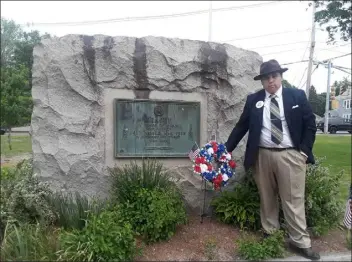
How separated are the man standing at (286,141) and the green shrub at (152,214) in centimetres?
109

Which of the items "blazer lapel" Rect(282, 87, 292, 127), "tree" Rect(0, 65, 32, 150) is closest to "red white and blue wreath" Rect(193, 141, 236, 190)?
"blazer lapel" Rect(282, 87, 292, 127)

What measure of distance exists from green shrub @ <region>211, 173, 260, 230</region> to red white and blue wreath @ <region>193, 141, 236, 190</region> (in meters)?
0.36

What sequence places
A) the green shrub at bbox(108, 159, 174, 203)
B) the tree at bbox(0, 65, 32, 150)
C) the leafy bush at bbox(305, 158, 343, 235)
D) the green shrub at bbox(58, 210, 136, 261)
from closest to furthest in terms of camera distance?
1. the green shrub at bbox(58, 210, 136, 261)
2. the green shrub at bbox(108, 159, 174, 203)
3. the leafy bush at bbox(305, 158, 343, 235)
4. the tree at bbox(0, 65, 32, 150)

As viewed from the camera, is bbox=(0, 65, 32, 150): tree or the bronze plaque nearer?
the bronze plaque

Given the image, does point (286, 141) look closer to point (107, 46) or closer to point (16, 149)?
point (107, 46)

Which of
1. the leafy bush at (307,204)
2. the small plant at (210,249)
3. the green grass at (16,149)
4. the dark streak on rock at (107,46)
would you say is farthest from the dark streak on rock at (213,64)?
the green grass at (16,149)

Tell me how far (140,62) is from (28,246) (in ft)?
8.31

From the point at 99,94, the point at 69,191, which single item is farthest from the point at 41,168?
the point at 99,94

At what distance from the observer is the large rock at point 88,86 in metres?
4.41

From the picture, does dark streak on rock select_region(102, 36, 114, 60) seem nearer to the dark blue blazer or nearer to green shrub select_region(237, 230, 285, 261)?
the dark blue blazer

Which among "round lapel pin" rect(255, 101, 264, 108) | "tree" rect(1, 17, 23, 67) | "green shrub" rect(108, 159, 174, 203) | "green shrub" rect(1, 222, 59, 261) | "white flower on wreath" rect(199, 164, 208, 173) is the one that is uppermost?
"tree" rect(1, 17, 23, 67)

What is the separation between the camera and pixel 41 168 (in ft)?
14.5

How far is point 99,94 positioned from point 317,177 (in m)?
3.02

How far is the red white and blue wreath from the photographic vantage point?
4.16 metres
